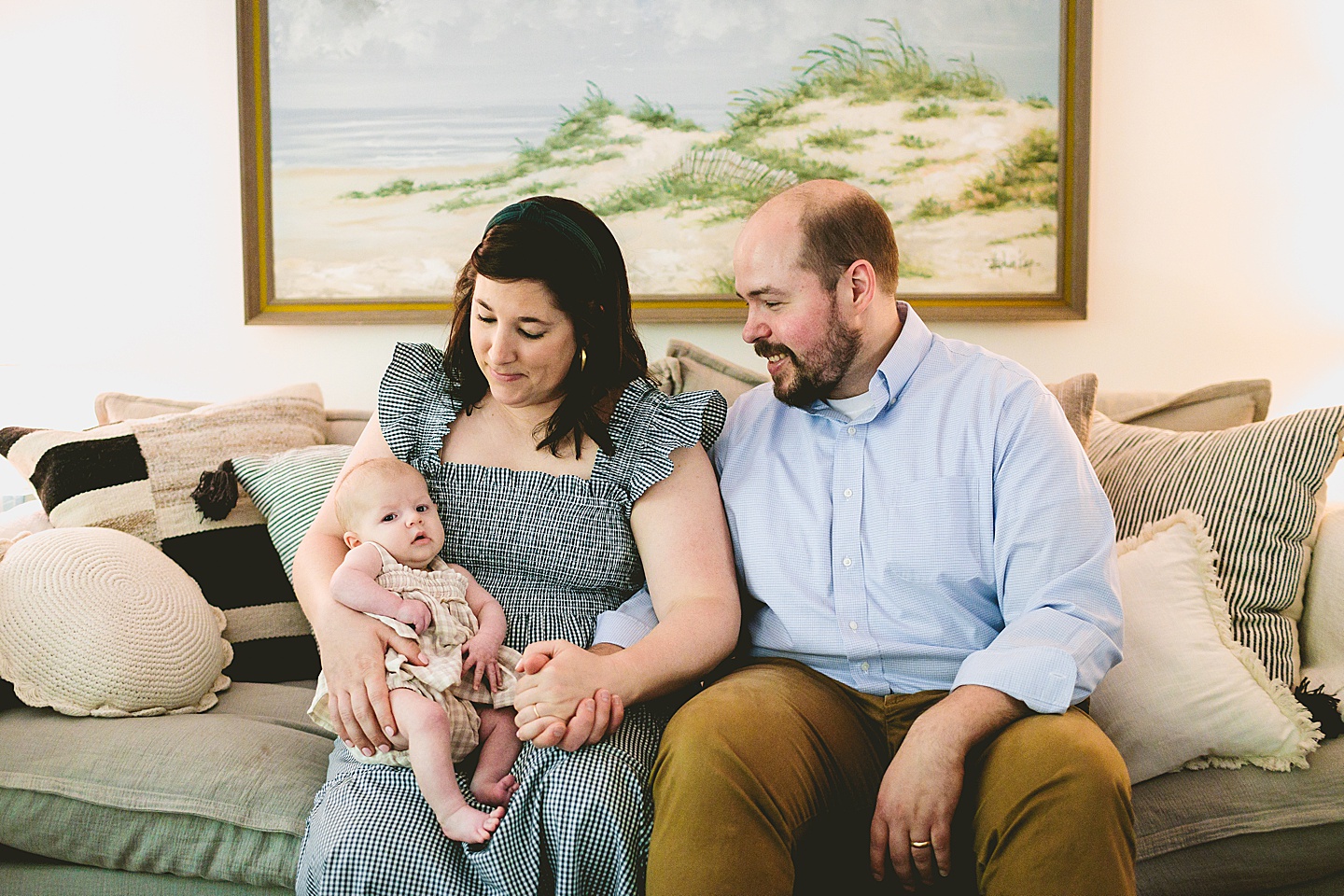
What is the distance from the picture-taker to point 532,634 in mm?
1475

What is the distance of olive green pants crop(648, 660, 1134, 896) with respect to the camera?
105cm

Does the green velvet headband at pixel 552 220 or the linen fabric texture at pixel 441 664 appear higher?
the green velvet headband at pixel 552 220

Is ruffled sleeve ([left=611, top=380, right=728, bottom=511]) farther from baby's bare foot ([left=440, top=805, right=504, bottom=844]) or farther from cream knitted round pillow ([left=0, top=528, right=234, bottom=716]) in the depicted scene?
cream knitted round pillow ([left=0, top=528, right=234, bottom=716])

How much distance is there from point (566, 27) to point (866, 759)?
1.85 metres

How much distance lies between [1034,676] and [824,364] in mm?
557

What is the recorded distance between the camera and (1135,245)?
2.37 metres

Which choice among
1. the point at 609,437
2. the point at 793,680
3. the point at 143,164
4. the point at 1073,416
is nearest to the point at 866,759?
the point at 793,680

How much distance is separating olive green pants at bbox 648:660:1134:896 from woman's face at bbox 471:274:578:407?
54 centimetres

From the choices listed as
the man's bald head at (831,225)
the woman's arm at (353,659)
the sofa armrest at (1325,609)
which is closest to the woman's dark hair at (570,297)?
the man's bald head at (831,225)

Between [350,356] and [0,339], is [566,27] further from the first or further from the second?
[0,339]

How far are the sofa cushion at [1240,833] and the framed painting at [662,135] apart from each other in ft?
4.22

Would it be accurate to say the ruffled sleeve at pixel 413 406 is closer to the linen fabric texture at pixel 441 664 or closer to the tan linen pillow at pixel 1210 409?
the linen fabric texture at pixel 441 664

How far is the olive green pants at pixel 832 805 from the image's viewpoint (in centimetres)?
105

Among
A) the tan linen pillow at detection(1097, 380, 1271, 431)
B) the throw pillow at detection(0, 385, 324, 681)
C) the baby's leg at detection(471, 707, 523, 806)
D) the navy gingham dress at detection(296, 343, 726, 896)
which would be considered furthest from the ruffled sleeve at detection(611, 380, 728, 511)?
the tan linen pillow at detection(1097, 380, 1271, 431)
